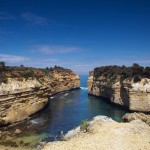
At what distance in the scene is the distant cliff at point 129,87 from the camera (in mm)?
51591

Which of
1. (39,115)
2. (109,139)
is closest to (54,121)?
(39,115)

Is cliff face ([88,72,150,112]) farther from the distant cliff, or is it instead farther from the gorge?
the gorge

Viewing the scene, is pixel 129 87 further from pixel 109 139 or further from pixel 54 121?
pixel 109 139

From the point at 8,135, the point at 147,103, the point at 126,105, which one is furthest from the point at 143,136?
the point at 126,105

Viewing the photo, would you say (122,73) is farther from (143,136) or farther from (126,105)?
(143,136)

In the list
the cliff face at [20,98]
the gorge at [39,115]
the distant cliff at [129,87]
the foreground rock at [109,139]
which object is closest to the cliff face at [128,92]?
the distant cliff at [129,87]

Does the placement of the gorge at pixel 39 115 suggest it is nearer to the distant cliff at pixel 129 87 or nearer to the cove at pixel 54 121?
the cove at pixel 54 121

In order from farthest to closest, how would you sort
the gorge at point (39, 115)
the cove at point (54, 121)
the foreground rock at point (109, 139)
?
the cove at point (54, 121) < the gorge at point (39, 115) < the foreground rock at point (109, 139)

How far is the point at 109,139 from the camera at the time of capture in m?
21.6

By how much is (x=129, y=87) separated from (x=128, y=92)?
4.66ft

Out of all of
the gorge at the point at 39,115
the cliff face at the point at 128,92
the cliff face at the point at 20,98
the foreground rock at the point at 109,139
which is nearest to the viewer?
the foreground rock at the point at 109,139

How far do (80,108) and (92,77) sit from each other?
102ft

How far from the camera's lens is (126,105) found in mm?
55875

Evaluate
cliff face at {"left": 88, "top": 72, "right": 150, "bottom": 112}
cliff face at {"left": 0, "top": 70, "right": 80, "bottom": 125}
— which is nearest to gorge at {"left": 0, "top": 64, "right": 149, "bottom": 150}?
cliff face at {"left": 0, "top": 70, "right": 80, "bottom": 125}
